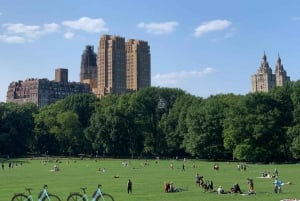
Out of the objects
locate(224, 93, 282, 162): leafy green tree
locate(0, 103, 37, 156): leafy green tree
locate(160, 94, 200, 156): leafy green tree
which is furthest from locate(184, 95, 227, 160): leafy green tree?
locate(0, 103, 37, 156): leafy green tree

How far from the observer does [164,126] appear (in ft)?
410

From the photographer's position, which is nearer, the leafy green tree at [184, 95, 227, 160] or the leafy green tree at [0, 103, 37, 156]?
the leafy green tree at [184, 95, 227, 160]

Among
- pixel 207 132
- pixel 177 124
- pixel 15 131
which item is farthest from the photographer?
pixel 15 131

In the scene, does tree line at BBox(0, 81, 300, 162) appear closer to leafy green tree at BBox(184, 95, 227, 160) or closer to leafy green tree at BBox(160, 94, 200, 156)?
leafy green tree at BBox(184, 95, 227, 160)

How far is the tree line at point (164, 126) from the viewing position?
9769 cm

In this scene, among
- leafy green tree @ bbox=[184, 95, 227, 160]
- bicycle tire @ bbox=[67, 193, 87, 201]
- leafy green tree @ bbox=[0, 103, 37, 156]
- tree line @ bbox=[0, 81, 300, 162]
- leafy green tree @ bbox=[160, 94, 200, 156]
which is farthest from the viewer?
leafy green tree @ bbox=[0, 103, 37, 156]

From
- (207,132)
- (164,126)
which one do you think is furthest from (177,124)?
(207,132)

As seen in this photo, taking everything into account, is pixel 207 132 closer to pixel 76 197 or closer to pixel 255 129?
pixel 255 129

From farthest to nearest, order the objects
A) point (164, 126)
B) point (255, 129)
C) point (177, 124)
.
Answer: point (164, 126), point (177, 124), point (255, 129)

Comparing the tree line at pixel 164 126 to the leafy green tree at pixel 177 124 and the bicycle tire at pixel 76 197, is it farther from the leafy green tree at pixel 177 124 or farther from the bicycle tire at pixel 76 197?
the bicycle tire at pixel 76 197

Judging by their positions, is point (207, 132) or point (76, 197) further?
point (207, 132)

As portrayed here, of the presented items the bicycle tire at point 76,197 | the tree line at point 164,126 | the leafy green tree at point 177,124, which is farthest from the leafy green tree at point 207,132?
the bicycle tire at point 76,197

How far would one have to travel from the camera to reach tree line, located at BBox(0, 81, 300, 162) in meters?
97.7

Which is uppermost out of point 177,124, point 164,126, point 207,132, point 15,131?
point 177,124
